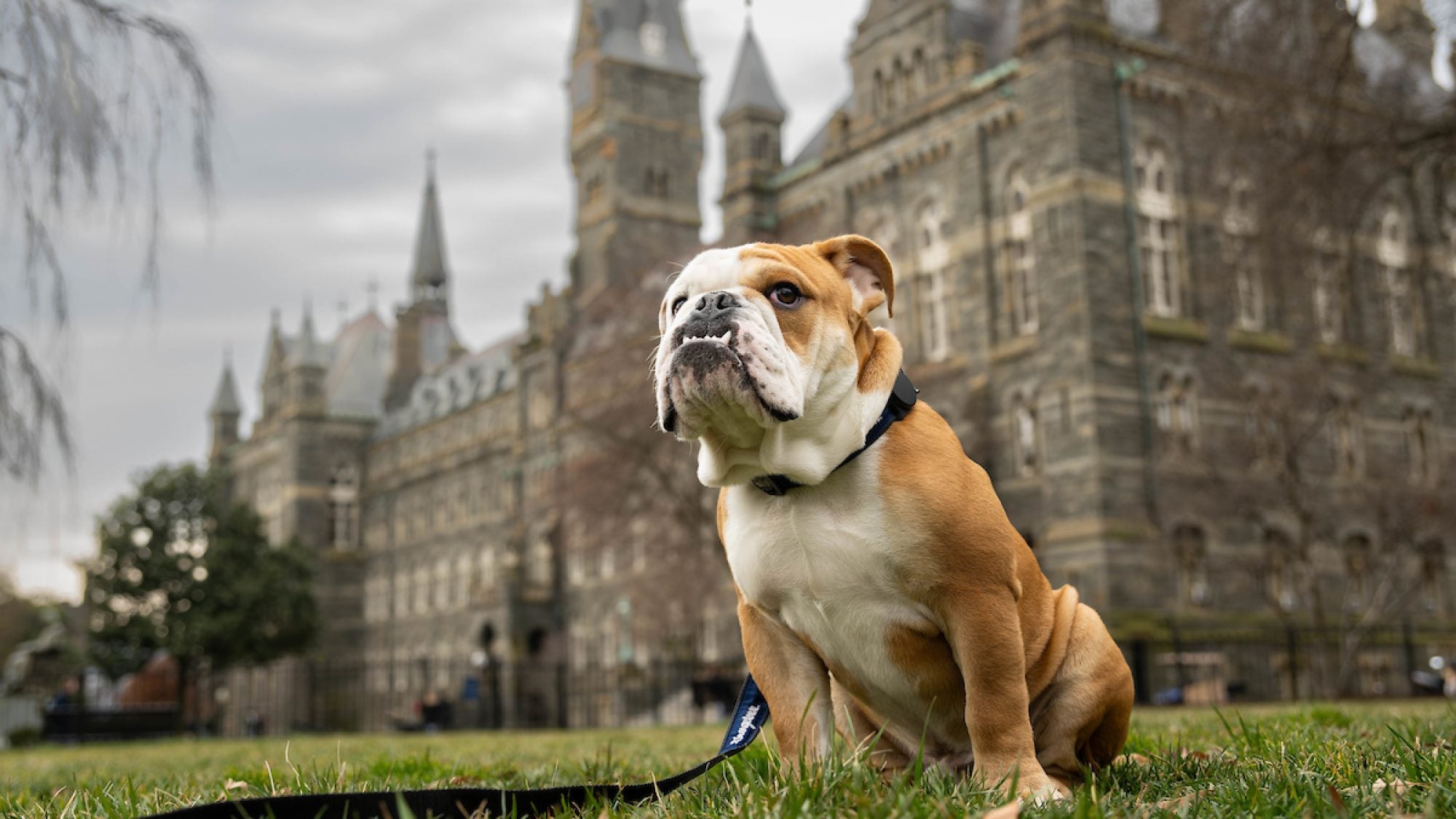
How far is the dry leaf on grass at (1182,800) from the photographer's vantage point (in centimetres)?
252

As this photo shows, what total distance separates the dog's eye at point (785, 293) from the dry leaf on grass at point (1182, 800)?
4.30ft

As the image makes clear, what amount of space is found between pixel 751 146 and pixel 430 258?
4579cm

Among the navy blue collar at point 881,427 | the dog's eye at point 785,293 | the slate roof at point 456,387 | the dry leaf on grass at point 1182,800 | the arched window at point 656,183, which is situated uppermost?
the arched window at point 656,183

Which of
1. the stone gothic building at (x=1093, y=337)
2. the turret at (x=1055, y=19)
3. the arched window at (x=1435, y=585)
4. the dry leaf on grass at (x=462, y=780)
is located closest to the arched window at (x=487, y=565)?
the stone gothic building at (x=1093, y=337)

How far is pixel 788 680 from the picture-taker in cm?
327

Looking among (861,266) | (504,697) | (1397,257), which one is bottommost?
(504,697)

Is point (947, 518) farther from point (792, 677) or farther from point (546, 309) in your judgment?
point (546, 309)

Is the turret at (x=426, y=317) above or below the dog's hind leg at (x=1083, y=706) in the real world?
above

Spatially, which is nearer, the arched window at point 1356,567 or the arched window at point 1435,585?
the arched window at point 1356,567

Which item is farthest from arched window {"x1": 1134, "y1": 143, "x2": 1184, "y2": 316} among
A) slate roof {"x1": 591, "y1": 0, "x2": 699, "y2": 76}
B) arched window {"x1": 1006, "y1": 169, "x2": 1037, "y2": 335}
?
slate roof {"x1": 591, "y1": 0, "x2": 699, "y2": 76}

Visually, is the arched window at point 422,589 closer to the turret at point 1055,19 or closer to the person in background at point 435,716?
the person in background at point 435,716

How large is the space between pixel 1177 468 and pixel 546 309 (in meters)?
26.8

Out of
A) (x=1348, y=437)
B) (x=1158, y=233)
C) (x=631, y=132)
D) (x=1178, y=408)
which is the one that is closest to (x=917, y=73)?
(x=1158, y=233)

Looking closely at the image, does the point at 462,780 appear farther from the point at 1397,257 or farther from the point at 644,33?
the point at 644,33
